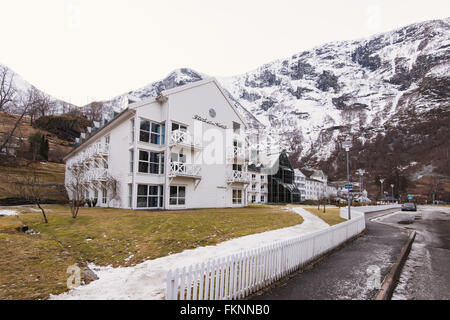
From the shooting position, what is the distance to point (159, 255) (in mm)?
Result: 7961

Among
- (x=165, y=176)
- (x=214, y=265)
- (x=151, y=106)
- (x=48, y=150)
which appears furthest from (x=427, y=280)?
(x=48, y=150)

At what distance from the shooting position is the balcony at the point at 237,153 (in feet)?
88.9

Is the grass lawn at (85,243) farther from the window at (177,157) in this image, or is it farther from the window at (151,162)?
the window at (177,157)

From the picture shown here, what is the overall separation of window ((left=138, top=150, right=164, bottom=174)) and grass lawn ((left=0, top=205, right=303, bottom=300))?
705cm

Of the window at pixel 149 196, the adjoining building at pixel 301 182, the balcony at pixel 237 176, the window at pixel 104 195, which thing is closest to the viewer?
the window at pixel 149 196

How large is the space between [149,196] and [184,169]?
3.86 metres

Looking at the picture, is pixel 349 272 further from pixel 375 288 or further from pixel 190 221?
pixel 190 221

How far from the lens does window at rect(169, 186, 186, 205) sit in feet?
71.0

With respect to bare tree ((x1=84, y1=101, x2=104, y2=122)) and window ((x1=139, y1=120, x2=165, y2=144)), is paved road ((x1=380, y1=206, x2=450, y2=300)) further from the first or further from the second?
bare tree ((x1=84, y1=101, x2=104, y2=122))

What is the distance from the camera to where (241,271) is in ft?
16.3

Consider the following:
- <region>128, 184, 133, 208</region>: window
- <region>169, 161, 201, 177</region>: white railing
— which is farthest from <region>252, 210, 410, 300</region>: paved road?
<region>128, 184, 133, 208</region>: window

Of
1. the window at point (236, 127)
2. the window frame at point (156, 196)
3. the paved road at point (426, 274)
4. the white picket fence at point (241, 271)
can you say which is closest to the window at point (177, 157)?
the window frame at point (156, 196)

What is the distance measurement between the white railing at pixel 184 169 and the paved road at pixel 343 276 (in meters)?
14.7

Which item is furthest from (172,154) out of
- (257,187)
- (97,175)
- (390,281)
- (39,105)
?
(39,105)
